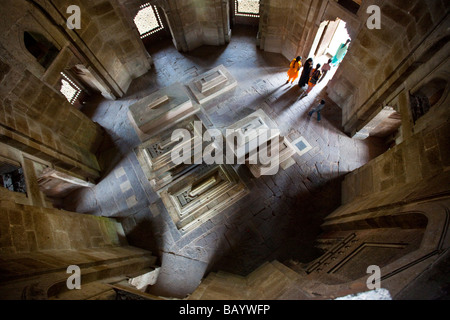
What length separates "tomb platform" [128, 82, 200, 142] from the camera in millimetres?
6457

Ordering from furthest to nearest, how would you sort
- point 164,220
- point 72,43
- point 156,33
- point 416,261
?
point 156,33 → point 164,220 → point 72,43 → point 416,261

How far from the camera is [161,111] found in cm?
648

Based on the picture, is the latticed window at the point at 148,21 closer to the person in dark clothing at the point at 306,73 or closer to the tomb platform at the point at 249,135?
the person in dark clothing at the point at 306,73

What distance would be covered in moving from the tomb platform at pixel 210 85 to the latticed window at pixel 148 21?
304 cm

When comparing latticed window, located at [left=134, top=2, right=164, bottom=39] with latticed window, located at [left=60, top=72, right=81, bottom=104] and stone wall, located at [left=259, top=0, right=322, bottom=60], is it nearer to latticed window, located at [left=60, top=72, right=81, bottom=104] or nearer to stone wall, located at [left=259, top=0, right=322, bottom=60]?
latticed window, located at [left=60, top=72, right=81, bottom=104]

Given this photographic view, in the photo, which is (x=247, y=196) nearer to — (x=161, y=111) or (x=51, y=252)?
(x=161, y=111)

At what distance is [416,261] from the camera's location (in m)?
2.37

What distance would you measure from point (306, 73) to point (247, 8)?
3.85 meters

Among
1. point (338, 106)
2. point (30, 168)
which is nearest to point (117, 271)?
point (30, 168)

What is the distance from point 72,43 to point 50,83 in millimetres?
1344

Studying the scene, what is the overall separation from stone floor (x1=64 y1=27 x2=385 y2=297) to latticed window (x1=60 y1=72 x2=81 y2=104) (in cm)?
47
